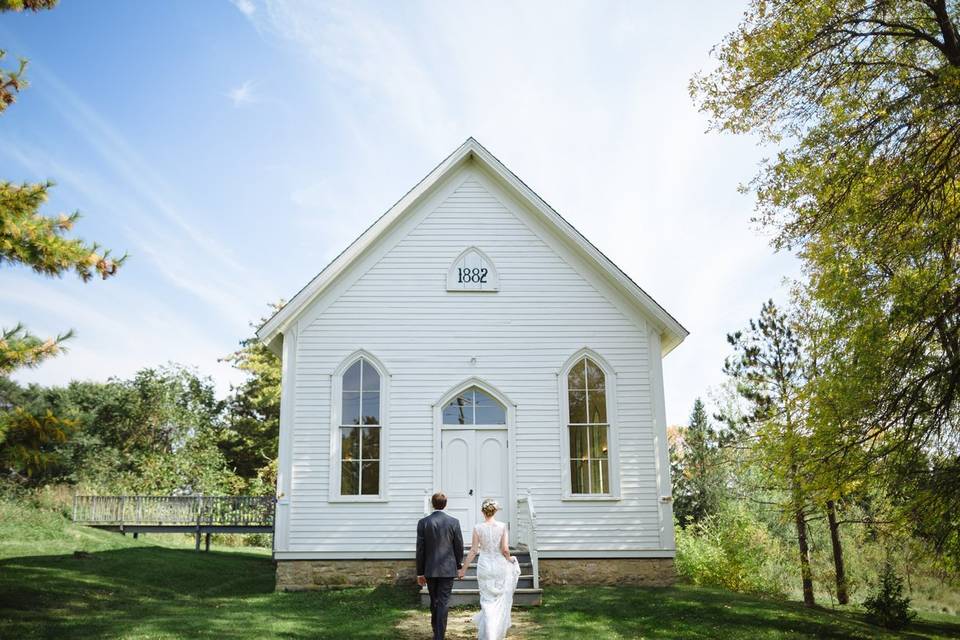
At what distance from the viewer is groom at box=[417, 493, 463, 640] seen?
8.38 metres

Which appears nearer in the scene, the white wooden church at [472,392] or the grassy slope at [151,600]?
the grassy slope at [151,600]

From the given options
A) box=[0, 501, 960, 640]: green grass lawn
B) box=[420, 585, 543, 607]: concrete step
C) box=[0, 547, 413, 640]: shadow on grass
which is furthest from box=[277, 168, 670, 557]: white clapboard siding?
box=[420, 585, 543, 607]: concrete step

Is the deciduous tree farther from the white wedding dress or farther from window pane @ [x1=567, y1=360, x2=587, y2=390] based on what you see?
window pane @ [x1=567, y1=360, x2=587, y2=390]

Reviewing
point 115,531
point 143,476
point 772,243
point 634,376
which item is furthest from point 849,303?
point 143,476

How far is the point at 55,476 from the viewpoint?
31797 millimetres

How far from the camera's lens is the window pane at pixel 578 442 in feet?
45.4

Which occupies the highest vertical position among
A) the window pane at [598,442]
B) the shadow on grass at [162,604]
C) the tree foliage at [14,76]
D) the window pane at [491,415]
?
the tree foliage at [14,76]

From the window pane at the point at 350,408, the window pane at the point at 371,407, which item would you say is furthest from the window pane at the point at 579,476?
the window pane at the point at 350,408

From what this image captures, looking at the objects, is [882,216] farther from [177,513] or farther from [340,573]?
[177,513]

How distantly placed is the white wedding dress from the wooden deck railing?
12734 millimetres

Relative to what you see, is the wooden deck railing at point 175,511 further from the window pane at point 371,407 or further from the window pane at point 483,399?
the window pane at point 483,399

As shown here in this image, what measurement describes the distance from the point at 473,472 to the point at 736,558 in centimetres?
779

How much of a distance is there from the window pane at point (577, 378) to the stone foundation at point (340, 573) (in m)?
4.44

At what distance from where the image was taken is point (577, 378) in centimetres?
1422
